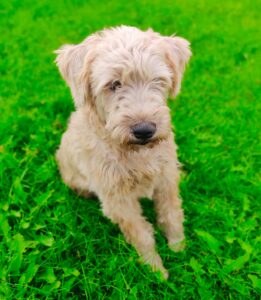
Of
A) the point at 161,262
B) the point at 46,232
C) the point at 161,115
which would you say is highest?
the point at 161,115

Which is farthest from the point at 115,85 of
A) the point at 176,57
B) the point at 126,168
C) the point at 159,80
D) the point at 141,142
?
the point at 126,168

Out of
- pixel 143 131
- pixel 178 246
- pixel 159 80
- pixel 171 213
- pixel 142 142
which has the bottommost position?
pixel 178 246

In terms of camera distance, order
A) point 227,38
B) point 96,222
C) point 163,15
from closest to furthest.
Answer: point 96,222
point 227,38
point 163,15

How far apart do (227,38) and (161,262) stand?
4010 millimetres

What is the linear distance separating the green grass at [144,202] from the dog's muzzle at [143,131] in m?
1.14

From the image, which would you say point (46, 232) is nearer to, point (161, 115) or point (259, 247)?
point (161, 115)

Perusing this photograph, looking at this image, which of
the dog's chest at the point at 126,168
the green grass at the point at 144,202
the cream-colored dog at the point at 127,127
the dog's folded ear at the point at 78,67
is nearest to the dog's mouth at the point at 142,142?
the cream-colored dog at the point at 127,127

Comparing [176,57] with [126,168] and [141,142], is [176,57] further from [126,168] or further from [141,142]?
[126,168]

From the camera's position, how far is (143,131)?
9.29ft

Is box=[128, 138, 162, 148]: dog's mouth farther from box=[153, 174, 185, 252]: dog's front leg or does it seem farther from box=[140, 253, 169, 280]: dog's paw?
box=[140, 253, 169, 280]: dog's paw

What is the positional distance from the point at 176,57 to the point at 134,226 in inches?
60.1

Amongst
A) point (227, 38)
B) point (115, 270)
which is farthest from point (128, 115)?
point (227, 38)

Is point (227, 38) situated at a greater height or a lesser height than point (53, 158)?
greater

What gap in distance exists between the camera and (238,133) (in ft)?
15.3
